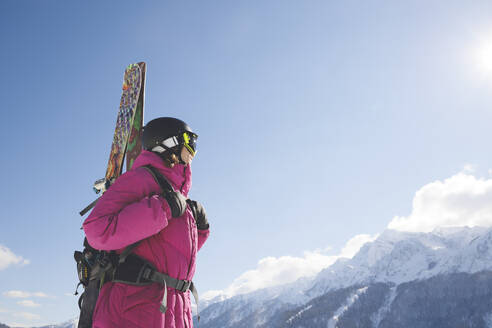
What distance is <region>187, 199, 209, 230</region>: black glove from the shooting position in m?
3.03

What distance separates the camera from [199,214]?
314 centimetres

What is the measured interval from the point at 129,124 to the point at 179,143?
2864mm

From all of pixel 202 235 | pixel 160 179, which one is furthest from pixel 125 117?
pixel 160 179

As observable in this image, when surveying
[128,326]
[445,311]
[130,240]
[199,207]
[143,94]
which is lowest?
[445,311]

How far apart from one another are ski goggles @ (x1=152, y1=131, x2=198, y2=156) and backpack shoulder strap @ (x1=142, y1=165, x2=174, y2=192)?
0.32 m

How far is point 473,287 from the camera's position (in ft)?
591

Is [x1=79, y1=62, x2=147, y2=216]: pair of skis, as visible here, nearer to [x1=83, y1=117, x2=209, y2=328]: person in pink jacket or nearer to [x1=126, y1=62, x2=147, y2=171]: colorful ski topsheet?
[x1=126, y1=62, x2=147, y2=171]: colorful ski topsheet

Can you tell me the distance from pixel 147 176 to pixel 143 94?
3319 millimetres

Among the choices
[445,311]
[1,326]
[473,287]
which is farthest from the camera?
[473,287]

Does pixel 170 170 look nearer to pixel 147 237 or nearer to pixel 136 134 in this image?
pixel 147 237

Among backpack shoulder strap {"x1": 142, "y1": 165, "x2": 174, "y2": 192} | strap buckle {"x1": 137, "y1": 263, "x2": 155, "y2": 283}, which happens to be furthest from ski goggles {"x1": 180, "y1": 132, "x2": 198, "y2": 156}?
strap buckle {"x1": 137, "y1": 263, "x2": 155, "y2": 283}

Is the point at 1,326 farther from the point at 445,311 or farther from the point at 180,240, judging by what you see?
the point at 445,311

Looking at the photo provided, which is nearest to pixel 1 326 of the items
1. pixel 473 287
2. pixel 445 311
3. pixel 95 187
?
pixel 95 187

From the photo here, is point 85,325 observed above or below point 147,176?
below
